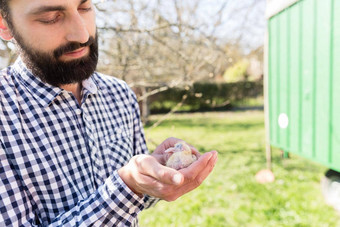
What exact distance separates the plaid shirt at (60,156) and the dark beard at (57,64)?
0.04 metres

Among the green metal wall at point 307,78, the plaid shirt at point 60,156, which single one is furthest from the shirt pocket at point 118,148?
the green metal wall at point 307,78

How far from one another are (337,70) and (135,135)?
2.61 metres

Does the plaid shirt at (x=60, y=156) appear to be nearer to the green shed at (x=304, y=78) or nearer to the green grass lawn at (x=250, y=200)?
the green grass lawn at (x=250, y=200)

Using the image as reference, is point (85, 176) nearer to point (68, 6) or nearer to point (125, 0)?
point (68, 6)

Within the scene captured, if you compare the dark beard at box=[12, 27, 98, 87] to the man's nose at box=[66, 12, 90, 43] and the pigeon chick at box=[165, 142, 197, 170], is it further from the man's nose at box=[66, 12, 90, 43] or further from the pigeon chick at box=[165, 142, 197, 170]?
the pigeon chick at box=[165, 142, 197, 170]

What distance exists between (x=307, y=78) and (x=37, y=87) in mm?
3470

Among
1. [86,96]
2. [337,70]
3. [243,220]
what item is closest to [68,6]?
[86,96]

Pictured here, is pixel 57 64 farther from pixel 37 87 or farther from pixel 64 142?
pixel 64 142

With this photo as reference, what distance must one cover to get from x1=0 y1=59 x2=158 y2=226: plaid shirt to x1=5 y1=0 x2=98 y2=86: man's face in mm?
76

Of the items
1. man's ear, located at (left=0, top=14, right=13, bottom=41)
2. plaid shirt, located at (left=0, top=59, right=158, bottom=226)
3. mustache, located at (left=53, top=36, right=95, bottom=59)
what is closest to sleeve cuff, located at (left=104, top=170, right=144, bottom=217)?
plaid shirt, located at (left=0, top=59, right=158, bottom=226)

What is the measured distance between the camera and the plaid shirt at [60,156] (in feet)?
3.64

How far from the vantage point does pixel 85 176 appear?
131 centimetres

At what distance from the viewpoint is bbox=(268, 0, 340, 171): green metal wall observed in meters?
3.47

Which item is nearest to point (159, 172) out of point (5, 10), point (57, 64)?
point (57, 64)
